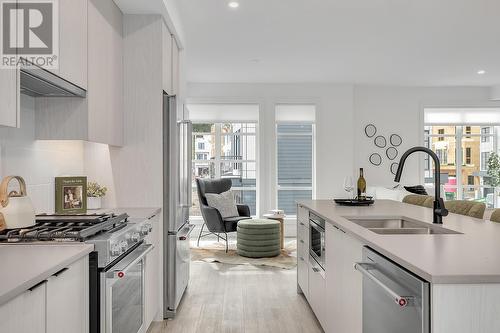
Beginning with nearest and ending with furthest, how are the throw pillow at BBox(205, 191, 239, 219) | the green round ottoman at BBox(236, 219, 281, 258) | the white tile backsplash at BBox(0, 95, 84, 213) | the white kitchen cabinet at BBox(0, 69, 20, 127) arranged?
the white kitchen cabinet at BBox(0, 69, 20, 127), the white tile backsplash at BBox(0, 95, 84, 213), the green round ottoman at BBox(236, 219, 281, 258), the throw pillow at BBox(205, 191, 239, 219)

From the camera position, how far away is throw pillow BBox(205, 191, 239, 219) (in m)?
6.00

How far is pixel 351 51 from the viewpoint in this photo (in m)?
5.36

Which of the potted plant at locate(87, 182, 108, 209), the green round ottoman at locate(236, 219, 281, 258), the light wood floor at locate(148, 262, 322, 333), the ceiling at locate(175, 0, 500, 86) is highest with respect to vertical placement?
the ceiling at locate(175, 0, 500, 86)

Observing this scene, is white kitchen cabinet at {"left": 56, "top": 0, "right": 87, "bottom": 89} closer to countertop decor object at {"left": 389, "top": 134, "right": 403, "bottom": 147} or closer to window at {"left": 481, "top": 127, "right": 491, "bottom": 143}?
countertop decor object at {"left": 389, "top": 134, "right": 403, "bottom": 147}

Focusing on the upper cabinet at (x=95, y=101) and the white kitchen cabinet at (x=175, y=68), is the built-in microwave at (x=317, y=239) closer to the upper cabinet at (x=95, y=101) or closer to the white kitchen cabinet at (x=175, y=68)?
the upper cabinet at (x=95, y=101)

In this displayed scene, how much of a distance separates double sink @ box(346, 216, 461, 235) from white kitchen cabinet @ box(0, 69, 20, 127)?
6.15ft

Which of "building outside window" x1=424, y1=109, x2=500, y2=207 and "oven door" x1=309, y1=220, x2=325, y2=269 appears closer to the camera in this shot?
"oven door" x1=309, y1=220, x2=325, y2=269

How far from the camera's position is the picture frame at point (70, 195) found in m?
2.60

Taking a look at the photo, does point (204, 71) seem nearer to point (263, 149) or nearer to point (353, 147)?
point (263, 149)

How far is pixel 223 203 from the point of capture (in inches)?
240

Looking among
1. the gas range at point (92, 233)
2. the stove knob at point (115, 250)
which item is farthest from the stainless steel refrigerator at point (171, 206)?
the stove knob at point (115, 250)

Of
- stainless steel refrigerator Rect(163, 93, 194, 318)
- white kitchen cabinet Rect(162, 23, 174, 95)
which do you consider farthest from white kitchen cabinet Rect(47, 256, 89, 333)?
white kitchen cabinet Rect(162, 23, 174, 95)

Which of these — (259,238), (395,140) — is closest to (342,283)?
(259,238)

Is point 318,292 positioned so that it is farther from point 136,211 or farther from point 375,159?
point 375,159
